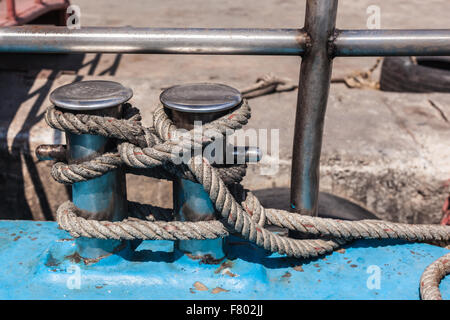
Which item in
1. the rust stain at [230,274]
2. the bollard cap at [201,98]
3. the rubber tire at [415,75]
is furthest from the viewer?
the rubber tire at [415,75]

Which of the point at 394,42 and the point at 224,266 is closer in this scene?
the point at 394,42

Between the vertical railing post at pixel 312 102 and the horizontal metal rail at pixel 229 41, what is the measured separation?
0.07ft

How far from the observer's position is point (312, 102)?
1.04 m

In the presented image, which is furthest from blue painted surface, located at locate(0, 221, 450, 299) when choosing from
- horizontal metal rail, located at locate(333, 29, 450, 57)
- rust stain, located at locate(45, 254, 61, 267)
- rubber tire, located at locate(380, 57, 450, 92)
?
rubber tire, located at locate(380, 57, 450, 92)

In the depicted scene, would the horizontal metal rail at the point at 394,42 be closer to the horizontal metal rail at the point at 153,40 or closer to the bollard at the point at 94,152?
the horizontal metal rail at the point at 153,40

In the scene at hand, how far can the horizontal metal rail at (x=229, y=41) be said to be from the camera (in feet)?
3.19

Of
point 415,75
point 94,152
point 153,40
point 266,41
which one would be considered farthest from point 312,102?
point 415,75

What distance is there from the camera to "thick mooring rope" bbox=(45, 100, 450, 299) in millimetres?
950

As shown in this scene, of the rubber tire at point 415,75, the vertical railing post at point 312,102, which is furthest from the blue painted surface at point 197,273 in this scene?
the rubber tire at point 415,75

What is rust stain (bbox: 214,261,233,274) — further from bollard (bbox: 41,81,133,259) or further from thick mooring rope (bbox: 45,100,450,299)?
bollard (bbox: 41,81,133,259)

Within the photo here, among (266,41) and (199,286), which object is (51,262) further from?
(266,41)

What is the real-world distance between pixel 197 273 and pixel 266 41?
48 centimetres

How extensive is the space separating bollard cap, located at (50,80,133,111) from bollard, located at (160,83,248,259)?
8cm

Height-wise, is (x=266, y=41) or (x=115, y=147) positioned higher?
(x=266, y=41)
